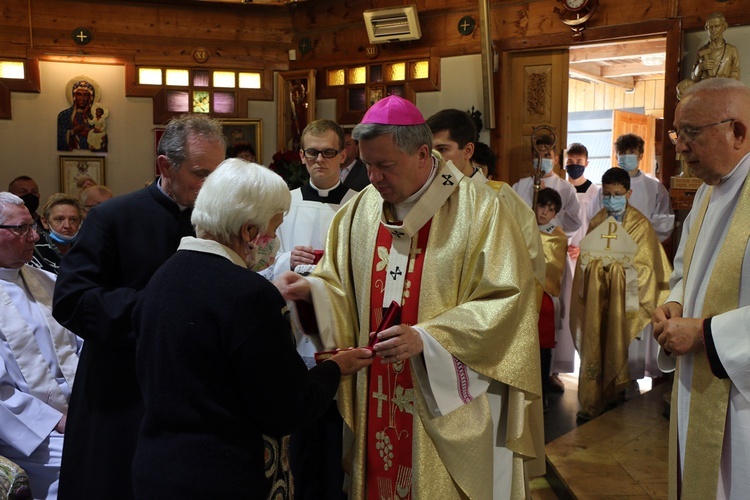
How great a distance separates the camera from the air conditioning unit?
8.56 m

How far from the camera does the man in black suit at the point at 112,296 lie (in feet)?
8.27

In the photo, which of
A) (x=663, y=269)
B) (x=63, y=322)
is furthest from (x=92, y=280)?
(x=663, y=269)

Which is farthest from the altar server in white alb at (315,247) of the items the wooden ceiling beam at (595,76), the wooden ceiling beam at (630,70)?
the wooden ceiling beam at (630,70)

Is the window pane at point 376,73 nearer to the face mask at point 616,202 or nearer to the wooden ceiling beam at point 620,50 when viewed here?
the wooden ceiling beam at point 620,50

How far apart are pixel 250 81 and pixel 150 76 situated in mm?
1206

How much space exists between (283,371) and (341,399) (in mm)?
950

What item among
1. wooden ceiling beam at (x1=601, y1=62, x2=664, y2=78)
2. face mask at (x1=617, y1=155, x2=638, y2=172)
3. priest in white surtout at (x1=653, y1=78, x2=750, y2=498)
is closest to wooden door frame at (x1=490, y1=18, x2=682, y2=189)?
face mask at (x1=617, y1=155, x2=638, y2=172)

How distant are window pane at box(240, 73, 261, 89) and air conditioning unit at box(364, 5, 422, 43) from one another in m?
1.73

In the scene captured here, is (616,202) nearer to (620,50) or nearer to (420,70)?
(420,70)

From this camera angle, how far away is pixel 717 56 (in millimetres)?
6293

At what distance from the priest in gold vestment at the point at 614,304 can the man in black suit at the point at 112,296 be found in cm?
404

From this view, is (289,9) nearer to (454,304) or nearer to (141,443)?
(454,304)

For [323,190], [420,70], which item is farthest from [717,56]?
[323,190]

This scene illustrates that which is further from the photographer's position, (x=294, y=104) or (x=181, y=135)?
(x=294, y=104)
